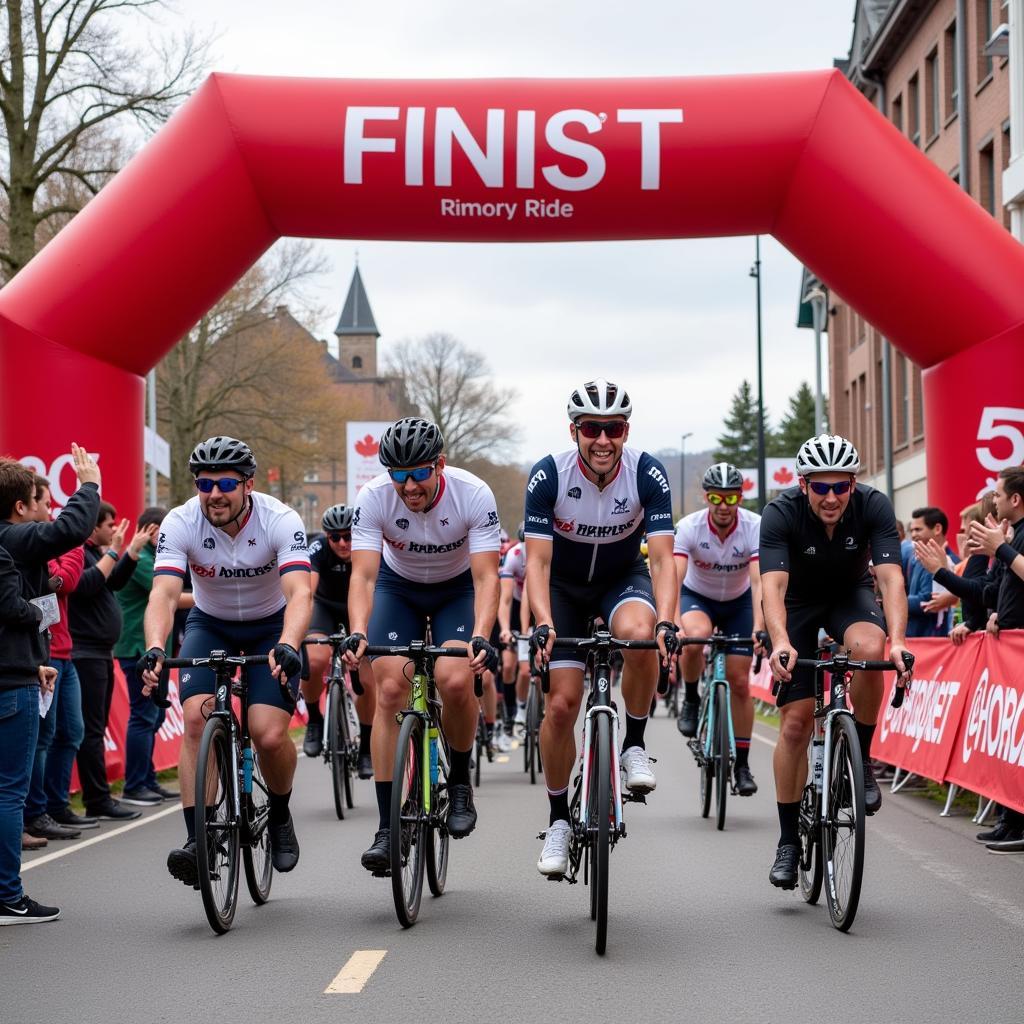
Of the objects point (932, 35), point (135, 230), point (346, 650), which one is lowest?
point (346, 650)

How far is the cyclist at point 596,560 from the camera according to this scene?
7719 millimetres

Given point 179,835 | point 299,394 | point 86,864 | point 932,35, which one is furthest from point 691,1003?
point 299,394

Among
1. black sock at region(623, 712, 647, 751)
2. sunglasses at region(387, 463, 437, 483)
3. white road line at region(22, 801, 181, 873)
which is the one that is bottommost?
white road line at region(22, 801, 181, 873)

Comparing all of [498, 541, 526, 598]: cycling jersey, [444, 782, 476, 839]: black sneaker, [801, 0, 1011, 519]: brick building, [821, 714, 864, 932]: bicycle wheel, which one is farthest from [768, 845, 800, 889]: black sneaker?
[801, 0, 1011, 519]: brick building

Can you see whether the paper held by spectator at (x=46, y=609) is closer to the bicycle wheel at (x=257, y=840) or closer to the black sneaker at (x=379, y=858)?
the bicycle wheel at (x=257, y=840)

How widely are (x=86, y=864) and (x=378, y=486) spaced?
3289 millimetres

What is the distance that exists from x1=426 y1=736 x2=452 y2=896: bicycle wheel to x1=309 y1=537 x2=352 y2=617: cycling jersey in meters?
4.51

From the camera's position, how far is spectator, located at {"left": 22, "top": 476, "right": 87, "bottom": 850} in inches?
411

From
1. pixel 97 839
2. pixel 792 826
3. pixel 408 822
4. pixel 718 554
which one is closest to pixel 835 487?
pixel 792 826

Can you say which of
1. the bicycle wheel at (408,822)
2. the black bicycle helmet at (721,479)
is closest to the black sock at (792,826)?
the bicycle wheel at (408,822)

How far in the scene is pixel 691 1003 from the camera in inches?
234

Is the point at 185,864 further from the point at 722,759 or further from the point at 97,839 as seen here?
the point at 722,759

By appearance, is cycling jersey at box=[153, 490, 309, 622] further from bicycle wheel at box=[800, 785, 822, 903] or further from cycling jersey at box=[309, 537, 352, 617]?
cycling jersey at box=[309, 537, 352, 617]

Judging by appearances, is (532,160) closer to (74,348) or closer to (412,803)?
(74,348)
